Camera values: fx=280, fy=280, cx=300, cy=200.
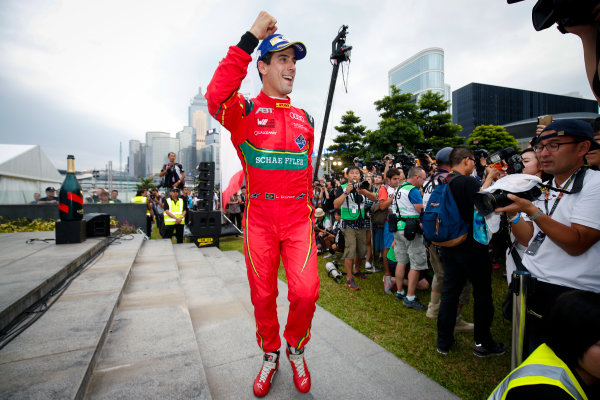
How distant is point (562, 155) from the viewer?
171cm

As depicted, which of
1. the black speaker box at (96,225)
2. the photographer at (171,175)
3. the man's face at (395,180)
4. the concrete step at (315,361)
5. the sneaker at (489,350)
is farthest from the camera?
the photographer at (171,175)

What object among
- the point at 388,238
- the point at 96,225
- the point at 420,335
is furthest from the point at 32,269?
the point at 388,238

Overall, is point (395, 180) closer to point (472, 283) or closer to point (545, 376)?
point (472, 283)

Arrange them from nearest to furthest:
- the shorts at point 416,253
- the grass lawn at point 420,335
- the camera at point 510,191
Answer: the camera at point 510,191 < the grass lawn at point 420,335 < the shorts at point 416,253

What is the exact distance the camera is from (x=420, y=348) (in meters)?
2.89

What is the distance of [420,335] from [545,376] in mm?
2364

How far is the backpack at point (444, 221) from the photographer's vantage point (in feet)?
9.15

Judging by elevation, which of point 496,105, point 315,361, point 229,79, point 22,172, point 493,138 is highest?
point 496,105

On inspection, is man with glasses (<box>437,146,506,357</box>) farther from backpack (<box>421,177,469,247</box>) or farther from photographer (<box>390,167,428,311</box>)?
photographer (<box>390,167,428,311</box>)

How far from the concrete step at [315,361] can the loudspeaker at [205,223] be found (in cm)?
465

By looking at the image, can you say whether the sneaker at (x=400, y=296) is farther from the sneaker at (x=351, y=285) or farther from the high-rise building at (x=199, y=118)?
the high-rise building at (x=199, y=118)

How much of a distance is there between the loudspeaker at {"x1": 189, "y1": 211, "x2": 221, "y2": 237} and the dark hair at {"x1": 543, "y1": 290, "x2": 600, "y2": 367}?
8.28 metres

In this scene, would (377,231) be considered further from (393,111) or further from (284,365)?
(393,111)

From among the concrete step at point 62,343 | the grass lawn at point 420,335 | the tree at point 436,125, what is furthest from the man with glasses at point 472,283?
the tree at point 436,125
